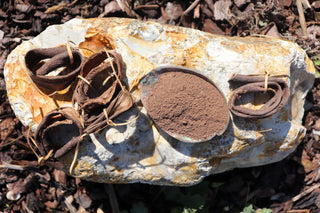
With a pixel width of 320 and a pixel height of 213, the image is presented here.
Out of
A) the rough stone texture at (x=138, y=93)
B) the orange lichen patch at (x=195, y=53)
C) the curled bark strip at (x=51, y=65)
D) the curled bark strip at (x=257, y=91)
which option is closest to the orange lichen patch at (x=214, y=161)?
the rough stone texture at (x=138, y=93)

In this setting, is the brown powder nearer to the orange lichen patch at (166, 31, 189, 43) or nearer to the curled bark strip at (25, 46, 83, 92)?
the orange lichen patch at (166, 31, 189, 43)

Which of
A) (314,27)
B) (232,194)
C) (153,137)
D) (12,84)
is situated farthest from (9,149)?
(314,27)

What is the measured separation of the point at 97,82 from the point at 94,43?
321mm

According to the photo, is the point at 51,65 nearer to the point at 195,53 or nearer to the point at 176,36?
the point at 176,36

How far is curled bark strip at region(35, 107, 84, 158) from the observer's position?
7.45 feet

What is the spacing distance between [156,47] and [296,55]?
107cm

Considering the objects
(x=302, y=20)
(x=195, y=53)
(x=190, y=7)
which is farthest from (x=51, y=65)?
(x=302, y=20)

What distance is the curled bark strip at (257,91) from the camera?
2.38 meters

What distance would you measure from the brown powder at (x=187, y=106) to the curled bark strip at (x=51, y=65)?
0.57 m

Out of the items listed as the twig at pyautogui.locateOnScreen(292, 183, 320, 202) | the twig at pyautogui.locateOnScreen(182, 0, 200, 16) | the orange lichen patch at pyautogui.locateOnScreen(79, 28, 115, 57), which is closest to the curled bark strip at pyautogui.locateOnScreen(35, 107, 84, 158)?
the orange lichen patch at pyautogui.locateOnScreen(79, 28, 115, 57)

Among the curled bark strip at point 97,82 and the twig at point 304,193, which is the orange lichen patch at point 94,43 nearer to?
the curled bark strip at point 97,82

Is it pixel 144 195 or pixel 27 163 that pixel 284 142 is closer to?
pixel 144 195

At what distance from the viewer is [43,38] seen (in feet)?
8.41

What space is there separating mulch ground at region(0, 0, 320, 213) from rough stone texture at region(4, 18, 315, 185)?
679mm
